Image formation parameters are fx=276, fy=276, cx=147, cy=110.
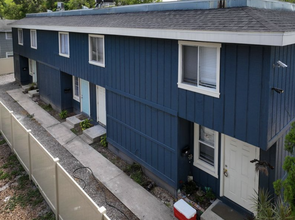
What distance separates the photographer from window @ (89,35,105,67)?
36.8 ft

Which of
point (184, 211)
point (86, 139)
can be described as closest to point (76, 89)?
point (86, 139)

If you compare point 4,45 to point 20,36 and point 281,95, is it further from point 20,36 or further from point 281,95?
point 281,95

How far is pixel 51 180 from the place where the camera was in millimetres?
6977

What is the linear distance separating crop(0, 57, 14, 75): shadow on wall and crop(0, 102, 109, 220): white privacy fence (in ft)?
62.4

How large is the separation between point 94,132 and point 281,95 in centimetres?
829

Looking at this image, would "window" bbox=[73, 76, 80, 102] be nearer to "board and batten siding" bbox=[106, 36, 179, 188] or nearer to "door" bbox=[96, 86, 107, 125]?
"door" bbox=[96, 86, 107, 125]

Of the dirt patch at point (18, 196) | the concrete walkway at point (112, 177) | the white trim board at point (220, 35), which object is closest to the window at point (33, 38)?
the concrete walkway at point (112, 177)

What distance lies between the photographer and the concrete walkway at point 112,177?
7809 mm

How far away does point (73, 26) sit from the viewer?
39.5ft

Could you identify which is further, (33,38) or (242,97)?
(33,38)

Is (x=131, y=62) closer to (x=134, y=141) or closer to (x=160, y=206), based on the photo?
(x=134, y=141)

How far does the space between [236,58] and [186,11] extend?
2907mm

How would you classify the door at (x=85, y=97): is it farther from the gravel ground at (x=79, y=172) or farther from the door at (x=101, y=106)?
the gravel ground at (x=79, y=172)

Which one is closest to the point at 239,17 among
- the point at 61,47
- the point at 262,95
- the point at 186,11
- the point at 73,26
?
the point at 262,95
